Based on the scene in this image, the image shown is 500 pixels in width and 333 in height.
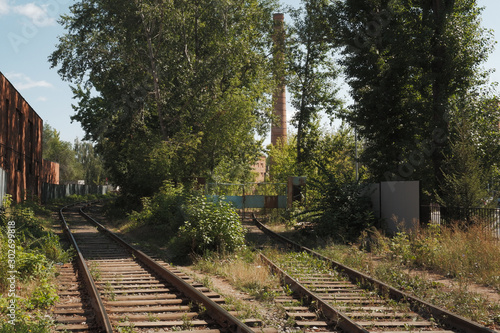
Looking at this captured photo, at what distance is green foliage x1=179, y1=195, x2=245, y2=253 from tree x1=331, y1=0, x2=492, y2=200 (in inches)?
389

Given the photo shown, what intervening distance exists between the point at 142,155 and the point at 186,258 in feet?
48.2

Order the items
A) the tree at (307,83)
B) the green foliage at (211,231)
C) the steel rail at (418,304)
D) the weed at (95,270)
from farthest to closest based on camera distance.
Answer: the tree at (307,83), the green foliage at (211,231), the weed at (95,270), the steel rail at (418,304)

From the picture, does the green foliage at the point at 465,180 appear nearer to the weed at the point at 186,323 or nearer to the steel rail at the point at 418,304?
the steel rail at the point at 418,304

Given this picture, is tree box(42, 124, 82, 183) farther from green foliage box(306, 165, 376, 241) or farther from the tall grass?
the tall grass

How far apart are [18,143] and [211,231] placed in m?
24.6

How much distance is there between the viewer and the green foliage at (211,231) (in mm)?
13812

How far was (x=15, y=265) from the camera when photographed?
969cm

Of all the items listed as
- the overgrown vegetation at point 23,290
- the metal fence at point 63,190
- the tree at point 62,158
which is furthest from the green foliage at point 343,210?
the tree at point 62,158

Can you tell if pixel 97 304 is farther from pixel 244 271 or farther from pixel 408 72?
pixel 408 72

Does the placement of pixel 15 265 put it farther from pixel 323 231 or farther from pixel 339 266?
pixel 323 231

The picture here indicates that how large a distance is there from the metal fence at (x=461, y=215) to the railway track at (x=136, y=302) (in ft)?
30.6

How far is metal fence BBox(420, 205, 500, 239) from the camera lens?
14852 mm

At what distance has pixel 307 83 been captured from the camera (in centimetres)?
3550

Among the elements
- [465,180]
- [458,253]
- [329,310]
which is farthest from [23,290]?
[465,180]
